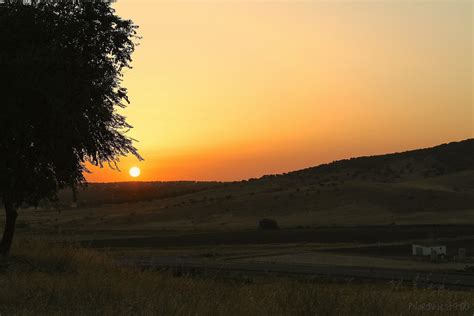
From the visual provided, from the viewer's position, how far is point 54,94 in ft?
62.2

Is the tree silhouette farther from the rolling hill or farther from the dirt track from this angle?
the rolling hill

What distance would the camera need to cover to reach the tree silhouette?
62.0 feet

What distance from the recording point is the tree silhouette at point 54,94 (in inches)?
744

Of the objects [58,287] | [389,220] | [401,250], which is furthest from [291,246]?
[58,287]

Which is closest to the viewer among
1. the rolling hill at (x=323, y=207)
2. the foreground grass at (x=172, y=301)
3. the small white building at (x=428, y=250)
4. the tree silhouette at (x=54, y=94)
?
the foreground grass at (x=172, y=301)

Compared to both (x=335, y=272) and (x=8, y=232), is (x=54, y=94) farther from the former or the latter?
(x=335, y=272)

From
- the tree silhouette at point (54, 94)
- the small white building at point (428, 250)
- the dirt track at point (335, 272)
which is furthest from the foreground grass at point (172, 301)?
the small white building at point (428, 250)

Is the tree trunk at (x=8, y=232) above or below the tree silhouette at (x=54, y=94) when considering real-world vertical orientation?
below

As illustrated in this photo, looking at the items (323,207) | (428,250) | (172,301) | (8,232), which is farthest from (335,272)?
(323,207)

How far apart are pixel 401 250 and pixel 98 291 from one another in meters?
41.6

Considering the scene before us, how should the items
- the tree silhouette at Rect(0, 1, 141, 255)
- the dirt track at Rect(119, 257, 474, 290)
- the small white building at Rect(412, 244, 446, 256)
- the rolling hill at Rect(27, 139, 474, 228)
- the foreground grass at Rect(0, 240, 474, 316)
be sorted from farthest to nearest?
1. the rolling hill at Rect(27, 139, 474, 228)
2. the small white building at Rect(412, 244, 446, 256)
3. the dirt track at Rect(119, 257, 474, 290)
4. the tree silhouette at Rect(0, 1, 141, 255)
5. the foreground grass at Rect(0, 240, 474, 316)

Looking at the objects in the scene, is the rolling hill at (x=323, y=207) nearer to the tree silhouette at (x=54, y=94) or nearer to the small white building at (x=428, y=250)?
the small white building at (x=428, y=250)

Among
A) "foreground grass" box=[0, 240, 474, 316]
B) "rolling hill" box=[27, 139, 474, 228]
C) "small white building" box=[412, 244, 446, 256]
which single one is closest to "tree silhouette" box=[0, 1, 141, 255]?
"foreground grass" box=[0, 240, 474, 316]

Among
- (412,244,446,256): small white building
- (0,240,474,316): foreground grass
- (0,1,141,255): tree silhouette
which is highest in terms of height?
(0,1,141,255): tree silhouette
